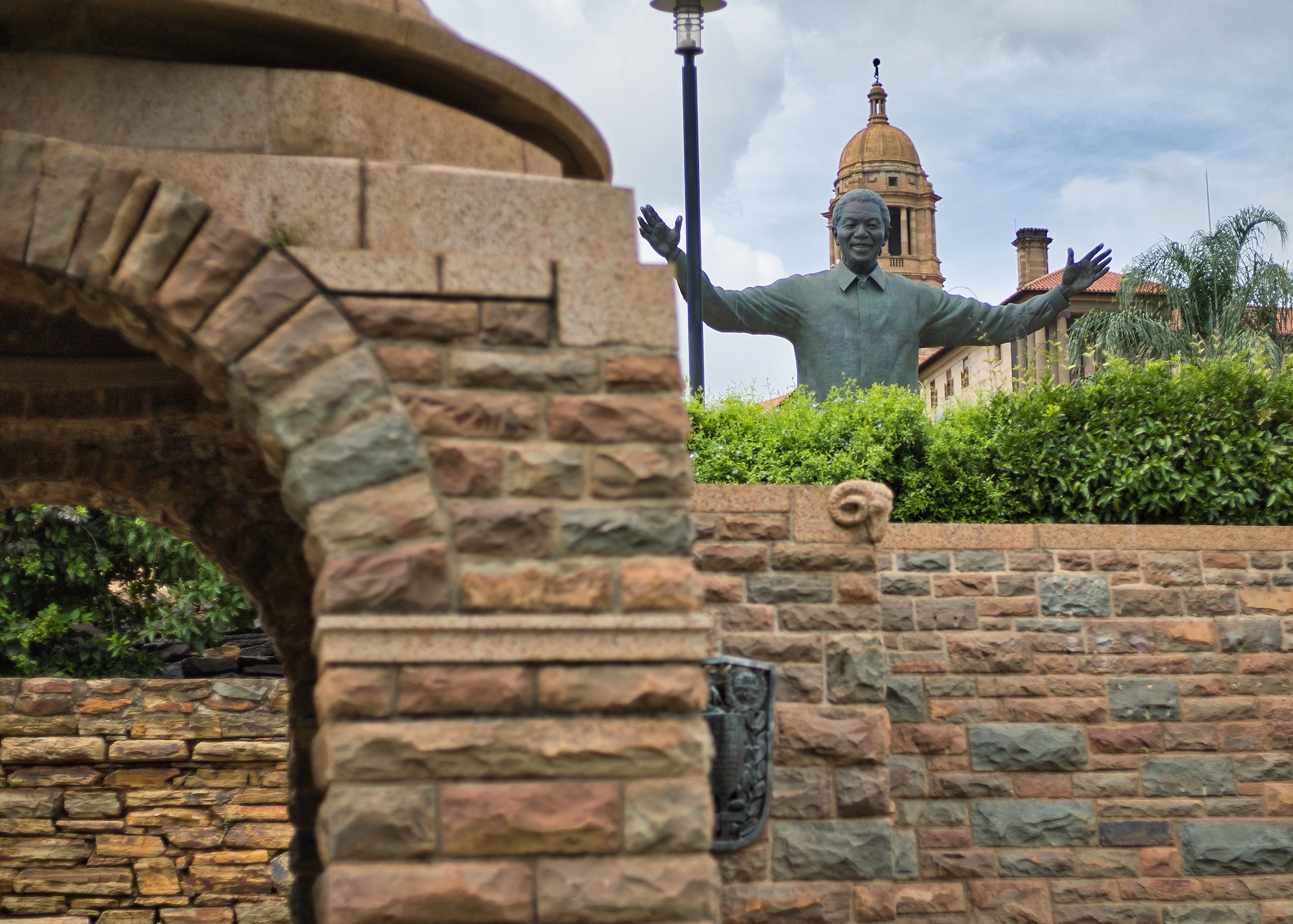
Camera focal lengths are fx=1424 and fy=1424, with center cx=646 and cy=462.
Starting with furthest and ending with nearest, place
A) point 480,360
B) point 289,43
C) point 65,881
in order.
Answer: point 65,881
point 289,43
point 480,360

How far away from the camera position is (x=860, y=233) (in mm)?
8781

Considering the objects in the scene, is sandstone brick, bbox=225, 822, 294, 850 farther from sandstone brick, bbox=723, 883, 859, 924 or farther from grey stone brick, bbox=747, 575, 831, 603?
grey stone brick, bbox=747, 575, 831, 603

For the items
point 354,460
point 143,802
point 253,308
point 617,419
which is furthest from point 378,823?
point 143,802

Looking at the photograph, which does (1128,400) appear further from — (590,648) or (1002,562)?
(590,648)

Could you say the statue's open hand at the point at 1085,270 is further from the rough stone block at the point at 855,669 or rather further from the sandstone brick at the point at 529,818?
the sandstone brick at the point at 529,818

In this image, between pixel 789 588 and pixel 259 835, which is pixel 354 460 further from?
pixel 259 835

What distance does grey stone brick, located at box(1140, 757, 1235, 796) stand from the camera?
751 cm

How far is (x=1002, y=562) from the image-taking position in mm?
7559

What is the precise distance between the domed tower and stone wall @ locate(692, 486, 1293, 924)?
218 feet

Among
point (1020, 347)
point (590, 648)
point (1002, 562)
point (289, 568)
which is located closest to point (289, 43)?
point (590, 648)

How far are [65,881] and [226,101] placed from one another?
26.0ft

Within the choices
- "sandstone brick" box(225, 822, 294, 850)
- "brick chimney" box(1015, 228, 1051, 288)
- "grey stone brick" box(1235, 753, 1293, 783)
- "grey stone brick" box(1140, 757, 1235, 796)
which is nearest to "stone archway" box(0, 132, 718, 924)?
"grey stone brick" box(1140, 757, 1235, 796)

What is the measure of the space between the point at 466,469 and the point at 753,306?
18.4ft

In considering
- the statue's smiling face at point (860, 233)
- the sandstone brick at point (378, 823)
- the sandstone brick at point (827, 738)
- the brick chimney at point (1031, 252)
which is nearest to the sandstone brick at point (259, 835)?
the sandstone brick at point (827, 738)
